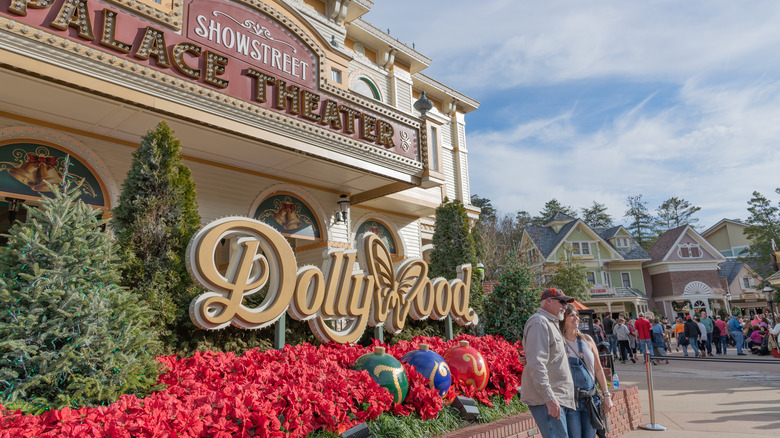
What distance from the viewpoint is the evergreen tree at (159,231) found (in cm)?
608

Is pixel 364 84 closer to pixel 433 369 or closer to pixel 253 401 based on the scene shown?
pixel 433 369

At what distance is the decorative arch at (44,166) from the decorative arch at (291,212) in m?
3.06

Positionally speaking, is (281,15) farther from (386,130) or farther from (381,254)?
(381,254)

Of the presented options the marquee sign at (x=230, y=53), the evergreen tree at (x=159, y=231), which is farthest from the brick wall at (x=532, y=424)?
the marquee sign at (x=230, y=53)

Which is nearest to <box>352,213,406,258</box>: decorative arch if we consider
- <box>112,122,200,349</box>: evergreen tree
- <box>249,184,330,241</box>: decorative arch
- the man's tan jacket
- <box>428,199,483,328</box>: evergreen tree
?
<box>249,184,330,241</box>: decorative arch

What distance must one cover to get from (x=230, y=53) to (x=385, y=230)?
7.42 meters

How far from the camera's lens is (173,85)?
740cm

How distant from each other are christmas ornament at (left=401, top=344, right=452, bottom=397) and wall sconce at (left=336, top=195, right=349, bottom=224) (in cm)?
627

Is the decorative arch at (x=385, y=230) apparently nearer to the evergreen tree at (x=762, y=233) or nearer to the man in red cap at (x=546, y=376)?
the man in red cap at (x=546, y=376)

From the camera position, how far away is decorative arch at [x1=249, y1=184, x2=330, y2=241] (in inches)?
429

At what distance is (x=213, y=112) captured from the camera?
7.93 meters

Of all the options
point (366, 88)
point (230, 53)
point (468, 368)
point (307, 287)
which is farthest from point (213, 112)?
point (366, 88)

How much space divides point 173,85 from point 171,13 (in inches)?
50.7

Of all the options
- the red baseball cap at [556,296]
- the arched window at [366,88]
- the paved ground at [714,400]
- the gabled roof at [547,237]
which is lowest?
the paved ground at [714,400]
